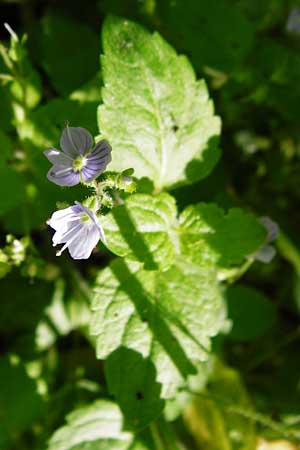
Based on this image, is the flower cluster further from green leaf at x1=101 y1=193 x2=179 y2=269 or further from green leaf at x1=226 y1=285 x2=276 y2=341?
green leaf at x1=226 y1=285 x2=276 y2=341

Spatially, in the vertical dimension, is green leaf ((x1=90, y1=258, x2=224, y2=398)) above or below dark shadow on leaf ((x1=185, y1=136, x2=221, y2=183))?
below

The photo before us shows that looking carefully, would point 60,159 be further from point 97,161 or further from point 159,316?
point 159,316

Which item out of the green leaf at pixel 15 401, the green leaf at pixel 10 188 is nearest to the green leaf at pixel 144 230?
the green leaf at pixel 10 188

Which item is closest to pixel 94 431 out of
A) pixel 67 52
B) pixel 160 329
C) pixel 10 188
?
pixel 160 329

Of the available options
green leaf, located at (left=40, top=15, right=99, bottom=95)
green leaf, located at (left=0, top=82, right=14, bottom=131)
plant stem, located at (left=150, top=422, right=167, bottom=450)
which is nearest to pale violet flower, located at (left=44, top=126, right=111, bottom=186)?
green leaf, located at (left=0, top=82, right=14, bottom=131)

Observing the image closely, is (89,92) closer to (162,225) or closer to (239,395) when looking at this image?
(162,225)

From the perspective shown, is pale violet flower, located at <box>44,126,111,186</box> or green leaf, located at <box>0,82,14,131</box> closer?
pale violet flower, located at <box>44,126,111,186</box>

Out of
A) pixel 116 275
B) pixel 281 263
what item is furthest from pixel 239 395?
pixel 116 275
